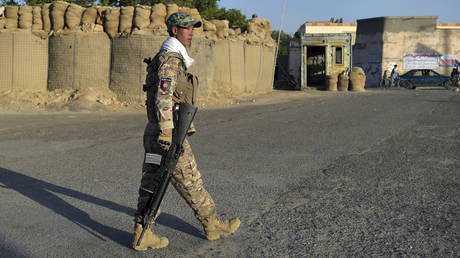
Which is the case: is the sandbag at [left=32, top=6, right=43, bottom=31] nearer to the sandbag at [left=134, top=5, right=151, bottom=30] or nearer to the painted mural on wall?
the sandbag at [left=134, top=5, right=151, bottom=30]

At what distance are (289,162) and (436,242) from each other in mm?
2884

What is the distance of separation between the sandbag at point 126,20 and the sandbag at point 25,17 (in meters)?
3.03

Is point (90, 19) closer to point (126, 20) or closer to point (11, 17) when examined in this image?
point (126, 20)

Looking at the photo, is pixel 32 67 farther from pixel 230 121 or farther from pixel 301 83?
pixel 301 83

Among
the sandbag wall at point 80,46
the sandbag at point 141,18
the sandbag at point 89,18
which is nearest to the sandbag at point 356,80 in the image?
the sandbag wall at point 80,46

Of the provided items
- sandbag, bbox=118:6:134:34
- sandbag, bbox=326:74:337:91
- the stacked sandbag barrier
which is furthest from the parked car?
sandbag, bbox=118:6:134:34

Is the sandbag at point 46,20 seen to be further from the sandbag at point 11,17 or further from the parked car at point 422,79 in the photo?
the parked car at point 422,79

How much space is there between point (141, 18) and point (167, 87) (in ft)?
38.9

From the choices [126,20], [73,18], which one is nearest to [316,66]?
[126,20]

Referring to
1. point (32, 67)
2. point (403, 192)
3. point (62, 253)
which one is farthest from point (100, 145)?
point (32, 67)

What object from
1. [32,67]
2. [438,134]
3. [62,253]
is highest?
[32,67]

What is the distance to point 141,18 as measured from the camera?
14.0 metres

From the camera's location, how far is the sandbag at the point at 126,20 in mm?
14039

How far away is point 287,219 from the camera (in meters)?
3.65
